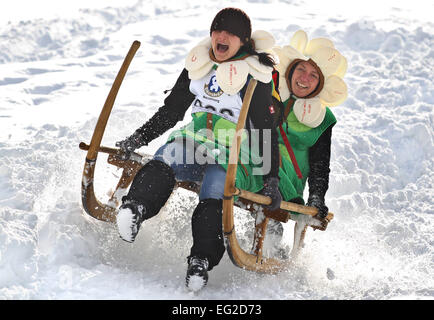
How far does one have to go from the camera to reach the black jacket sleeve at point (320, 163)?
10.9ft

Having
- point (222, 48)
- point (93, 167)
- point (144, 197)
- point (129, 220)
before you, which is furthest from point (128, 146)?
point (222, 48)

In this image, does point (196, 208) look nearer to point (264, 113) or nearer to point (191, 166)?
point (191, 166)

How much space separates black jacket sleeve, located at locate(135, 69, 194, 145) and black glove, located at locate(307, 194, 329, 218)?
2.84 feet

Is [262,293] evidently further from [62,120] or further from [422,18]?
[422,18]

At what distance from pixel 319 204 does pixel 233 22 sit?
1.09m

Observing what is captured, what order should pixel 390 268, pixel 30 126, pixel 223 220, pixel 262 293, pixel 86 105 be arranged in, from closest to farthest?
1. pixel 223 220
2. pixel 262 293
3. pixel 390 268
4. pixel 30 126
5. pixel 86 105

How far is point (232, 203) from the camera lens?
2.63 m

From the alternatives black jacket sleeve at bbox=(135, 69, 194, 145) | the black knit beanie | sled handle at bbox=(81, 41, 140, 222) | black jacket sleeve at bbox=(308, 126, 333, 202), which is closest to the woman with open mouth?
the black knit beanie

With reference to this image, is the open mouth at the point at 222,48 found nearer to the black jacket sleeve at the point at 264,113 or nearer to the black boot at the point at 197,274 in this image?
the black jacket sleeve at the point at 264,113

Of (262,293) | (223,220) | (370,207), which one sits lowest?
(370,207)

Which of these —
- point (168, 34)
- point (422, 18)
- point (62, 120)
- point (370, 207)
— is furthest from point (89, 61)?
point (422, 18)

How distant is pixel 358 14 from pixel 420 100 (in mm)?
3103

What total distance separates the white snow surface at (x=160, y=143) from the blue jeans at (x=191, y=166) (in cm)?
44

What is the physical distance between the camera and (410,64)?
671cm
